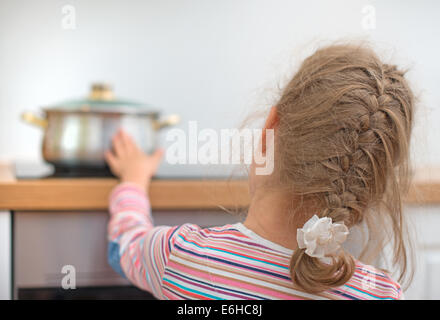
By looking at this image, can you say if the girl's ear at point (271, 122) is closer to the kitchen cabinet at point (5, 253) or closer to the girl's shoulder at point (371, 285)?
the girl's shoulder at point (371, 285)

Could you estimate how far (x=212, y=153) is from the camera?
1.83 feet

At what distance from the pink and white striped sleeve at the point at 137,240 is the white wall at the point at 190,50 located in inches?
5.8

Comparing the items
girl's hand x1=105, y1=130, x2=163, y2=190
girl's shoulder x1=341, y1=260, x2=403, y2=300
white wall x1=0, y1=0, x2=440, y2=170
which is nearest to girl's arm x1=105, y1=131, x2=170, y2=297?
girl's hand x1=105, y1=130, x2=163, y2=190

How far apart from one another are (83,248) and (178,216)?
6.1 inches

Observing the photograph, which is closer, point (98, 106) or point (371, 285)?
point (371, 285)

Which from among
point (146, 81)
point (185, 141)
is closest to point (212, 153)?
point (185, 141)

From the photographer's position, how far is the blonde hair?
476 millimetres

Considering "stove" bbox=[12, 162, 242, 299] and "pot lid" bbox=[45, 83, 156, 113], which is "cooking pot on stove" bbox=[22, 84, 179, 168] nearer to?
"pot lid" bbox=[45, 83, 156, 113]

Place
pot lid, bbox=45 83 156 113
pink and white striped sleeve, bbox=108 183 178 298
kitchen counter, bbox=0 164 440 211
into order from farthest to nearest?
pot lid, bbox=45 83 156 113
kitchen counter, bbox=0 164 440 211
pink and white striped sleeve, bbox=108 183 178 298

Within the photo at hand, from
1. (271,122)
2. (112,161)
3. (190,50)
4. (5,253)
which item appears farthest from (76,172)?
(271,122)

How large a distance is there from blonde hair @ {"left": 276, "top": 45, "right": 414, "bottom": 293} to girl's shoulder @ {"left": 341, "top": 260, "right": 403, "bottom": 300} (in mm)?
42

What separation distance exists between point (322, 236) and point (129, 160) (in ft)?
1.41

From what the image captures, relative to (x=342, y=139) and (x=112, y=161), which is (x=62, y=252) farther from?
(x=342, y=139)

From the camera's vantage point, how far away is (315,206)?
1.71 feet
